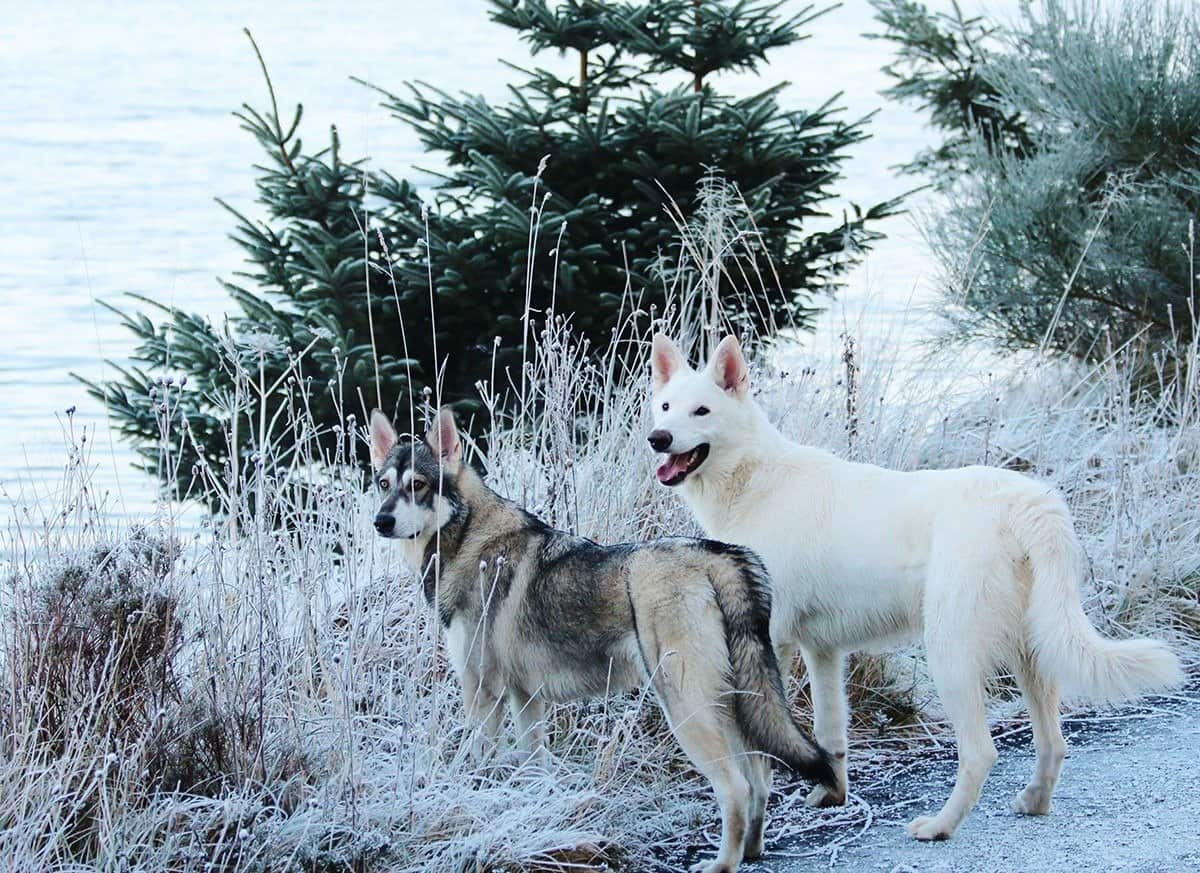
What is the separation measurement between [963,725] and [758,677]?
73cm

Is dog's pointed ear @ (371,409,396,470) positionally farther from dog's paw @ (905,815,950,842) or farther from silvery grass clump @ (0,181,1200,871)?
dog's paw @ (905,815,950,842)

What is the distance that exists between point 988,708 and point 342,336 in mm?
4700

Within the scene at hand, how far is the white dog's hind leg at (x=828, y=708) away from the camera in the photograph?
5.27 metres

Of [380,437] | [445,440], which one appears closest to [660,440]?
[445,440]

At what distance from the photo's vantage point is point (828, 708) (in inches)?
209

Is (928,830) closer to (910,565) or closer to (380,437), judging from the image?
(910,565)

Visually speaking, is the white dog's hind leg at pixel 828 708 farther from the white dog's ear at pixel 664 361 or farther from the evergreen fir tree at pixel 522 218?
the evergreen fir tree at pixel 522 218

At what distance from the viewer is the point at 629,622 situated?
4.75m

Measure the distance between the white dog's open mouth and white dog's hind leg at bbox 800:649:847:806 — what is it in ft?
2.53

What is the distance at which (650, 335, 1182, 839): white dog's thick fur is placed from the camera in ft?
15.6

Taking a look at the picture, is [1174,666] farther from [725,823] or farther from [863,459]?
[863,459]

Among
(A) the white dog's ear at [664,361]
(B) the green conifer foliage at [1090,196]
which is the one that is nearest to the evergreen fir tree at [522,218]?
(B) the green conifer foliage at [1090,196]

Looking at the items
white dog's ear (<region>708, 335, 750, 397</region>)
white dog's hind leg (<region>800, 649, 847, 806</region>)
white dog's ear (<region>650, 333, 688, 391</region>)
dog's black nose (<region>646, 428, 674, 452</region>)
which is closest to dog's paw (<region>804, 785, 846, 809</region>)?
white dog's hind leg (<region>800, 649, 847, 806</region>)

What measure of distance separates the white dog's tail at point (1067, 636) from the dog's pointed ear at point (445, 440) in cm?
189
